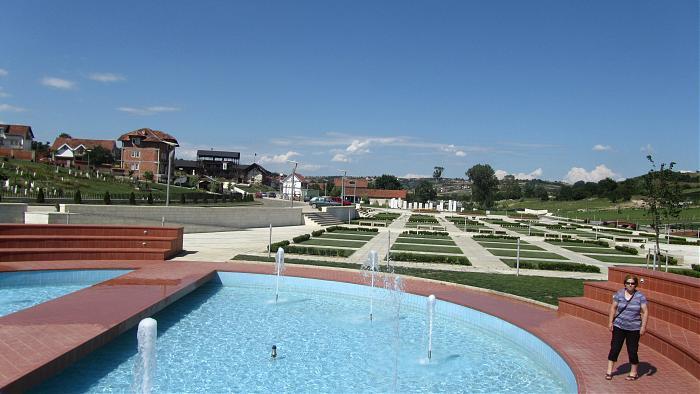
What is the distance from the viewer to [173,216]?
26.5m

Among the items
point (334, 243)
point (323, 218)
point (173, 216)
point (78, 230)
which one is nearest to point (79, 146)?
point (323, 218)

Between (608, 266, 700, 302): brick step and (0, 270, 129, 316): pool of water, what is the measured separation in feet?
43.4

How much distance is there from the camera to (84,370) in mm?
7113

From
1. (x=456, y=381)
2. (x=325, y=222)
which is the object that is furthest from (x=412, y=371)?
(x=325, y=222)

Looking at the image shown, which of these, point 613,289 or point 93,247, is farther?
point 93,247

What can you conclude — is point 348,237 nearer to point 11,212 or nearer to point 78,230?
point 78,230

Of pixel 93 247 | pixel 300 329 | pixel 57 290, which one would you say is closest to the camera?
pixel 300 329

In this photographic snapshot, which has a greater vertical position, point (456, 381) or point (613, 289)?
point (613, 289)

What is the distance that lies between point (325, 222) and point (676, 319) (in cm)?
3135

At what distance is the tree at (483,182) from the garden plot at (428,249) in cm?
8744

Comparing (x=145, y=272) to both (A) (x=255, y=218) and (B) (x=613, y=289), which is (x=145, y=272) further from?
(A) (x=255, y=218)

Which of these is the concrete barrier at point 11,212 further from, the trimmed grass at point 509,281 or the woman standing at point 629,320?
the woman standing at point 629,320

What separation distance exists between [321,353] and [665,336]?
5.74 metres

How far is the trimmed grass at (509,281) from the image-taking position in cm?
1312
